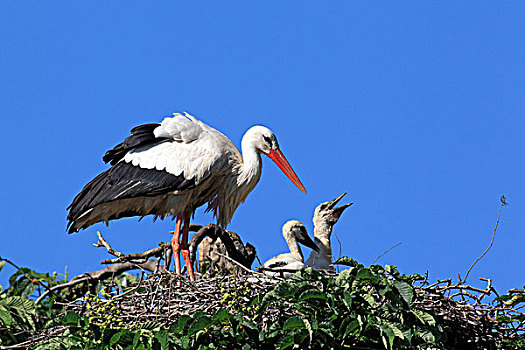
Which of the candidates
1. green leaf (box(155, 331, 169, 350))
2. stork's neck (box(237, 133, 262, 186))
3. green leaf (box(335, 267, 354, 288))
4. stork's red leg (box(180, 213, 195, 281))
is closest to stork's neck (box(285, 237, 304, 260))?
stork's neck (box(237, 133, 262, 186))

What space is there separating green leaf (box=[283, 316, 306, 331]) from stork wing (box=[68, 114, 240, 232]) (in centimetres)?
234

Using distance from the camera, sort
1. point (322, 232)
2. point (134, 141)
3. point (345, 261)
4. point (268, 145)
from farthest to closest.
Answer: point (322, 232) → point (268, 145) → point (134, 141) → point (345, 261)

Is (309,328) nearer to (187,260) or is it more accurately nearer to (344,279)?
(344,279)

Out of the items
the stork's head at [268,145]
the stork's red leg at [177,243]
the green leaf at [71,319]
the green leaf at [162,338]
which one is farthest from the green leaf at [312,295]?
the stork's head at [268,145]

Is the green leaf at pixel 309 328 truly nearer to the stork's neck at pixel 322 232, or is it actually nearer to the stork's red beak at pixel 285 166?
the stork's red beak at pixel 285 166

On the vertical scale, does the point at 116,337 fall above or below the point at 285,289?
below

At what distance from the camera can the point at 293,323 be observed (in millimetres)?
4254

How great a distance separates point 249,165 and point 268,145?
0.82ft

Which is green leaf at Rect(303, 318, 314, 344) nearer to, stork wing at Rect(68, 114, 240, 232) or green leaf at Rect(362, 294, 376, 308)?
green leaf at Rect(362, 294, 376, 308)

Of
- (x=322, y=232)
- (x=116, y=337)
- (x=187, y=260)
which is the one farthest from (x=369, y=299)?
(x=322, y=232)

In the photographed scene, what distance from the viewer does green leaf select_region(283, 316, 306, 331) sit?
4.25 metres

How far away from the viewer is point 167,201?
6570mm

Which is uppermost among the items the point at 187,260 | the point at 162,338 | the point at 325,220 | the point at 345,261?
the point at 325,220

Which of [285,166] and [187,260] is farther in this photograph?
[285,166]
